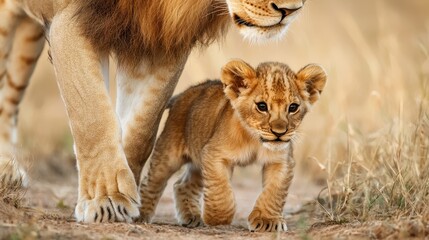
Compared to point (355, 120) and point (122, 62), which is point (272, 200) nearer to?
point (122, 62)

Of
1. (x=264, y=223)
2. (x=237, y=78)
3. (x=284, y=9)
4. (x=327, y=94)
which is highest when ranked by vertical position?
(x=284, y=9)

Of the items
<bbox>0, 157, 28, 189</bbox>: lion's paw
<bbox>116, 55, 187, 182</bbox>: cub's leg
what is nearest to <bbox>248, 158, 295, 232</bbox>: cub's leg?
<bbox>116, 55, 187, 182</bbox>: cub's leg

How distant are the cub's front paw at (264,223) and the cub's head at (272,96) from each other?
0.38 m

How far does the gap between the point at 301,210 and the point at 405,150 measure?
796 mm

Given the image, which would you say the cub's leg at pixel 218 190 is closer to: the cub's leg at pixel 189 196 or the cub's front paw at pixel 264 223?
the cub's front paw at pixel 264 223

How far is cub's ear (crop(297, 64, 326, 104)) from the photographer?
5.19 metres

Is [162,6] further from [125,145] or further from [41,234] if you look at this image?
[41,234]

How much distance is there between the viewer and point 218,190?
5.16 metres

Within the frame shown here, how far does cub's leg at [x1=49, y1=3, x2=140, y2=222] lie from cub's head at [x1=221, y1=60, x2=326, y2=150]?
0.58 metres

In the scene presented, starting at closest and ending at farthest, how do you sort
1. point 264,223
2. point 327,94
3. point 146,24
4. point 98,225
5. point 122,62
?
point 98,225 < point 264,223 < point 146,24 < point 122,62 < point 327,94

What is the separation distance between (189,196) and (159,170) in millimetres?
242

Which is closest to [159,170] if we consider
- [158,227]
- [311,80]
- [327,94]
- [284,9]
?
[158,227]

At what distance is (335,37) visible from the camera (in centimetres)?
1344

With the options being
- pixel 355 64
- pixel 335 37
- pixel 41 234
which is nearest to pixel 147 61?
pixel 41 234
